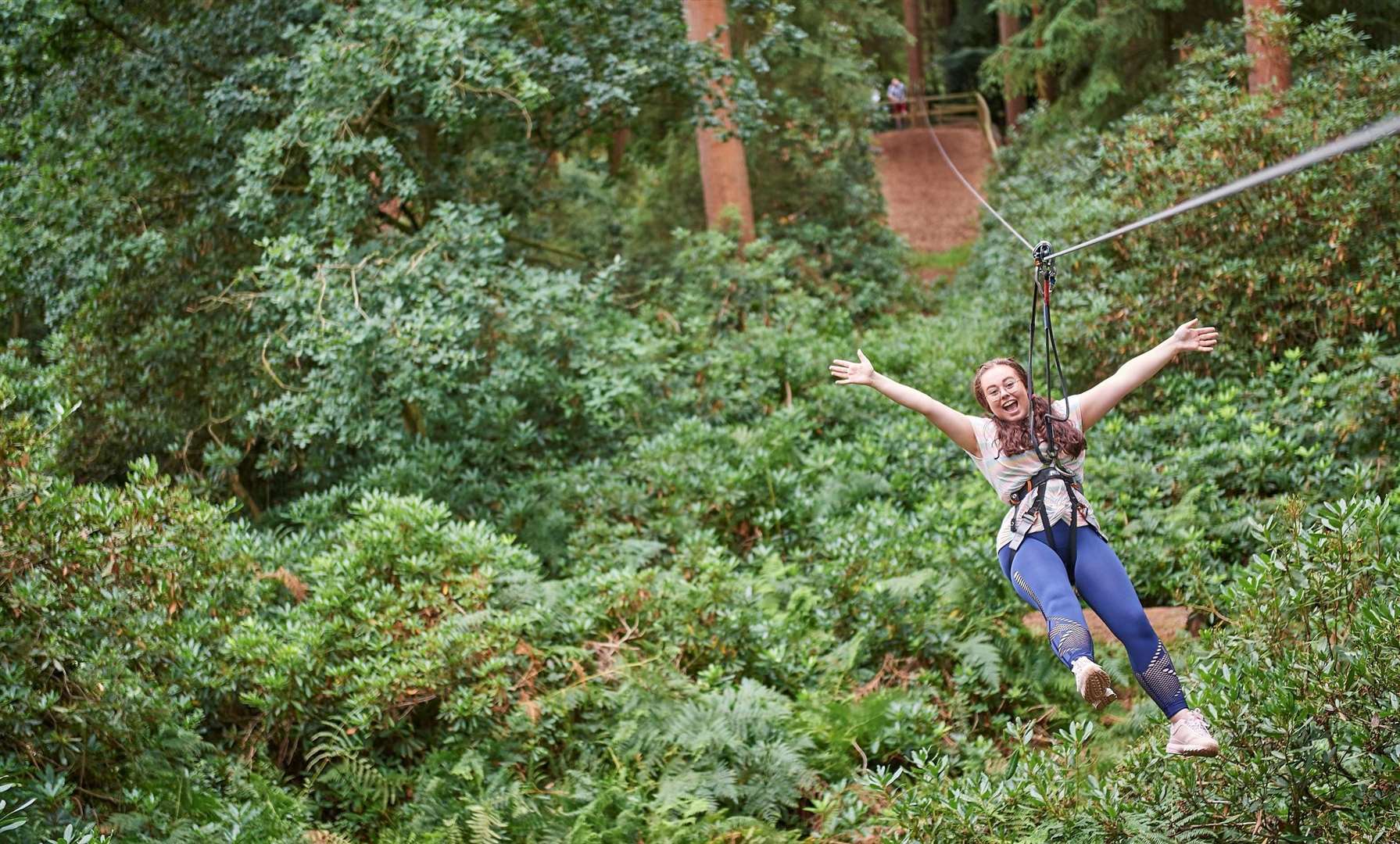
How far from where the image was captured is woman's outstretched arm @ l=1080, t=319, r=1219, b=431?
13.5 ft

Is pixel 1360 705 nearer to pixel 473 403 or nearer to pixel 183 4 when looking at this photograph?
pixel 473 403

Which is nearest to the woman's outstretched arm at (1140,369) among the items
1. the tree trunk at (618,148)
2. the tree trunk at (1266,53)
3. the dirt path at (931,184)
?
the tree trunk at (1266,53)

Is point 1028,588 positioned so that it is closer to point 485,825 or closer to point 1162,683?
point 1162,683

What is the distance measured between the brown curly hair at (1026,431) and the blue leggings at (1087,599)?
0.30 m

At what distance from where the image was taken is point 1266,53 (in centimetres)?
1112

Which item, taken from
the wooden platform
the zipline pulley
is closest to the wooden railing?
the wooden platform

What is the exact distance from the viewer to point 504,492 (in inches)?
368

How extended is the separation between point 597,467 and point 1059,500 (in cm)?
556

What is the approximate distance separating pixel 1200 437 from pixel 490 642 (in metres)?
4.96

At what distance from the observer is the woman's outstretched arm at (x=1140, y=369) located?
412 cm

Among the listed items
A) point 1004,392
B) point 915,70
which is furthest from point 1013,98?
point 1004,392

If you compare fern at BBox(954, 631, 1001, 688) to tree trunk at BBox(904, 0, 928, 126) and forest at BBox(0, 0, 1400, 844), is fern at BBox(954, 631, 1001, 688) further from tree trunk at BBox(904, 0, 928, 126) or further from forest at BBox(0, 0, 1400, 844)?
tree trunk at BBox(904, 0, 928, 126)

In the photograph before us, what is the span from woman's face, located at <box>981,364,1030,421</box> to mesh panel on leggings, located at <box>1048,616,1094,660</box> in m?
0.75

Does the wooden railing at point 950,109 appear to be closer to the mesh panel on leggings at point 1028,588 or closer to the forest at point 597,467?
the forest at point 597,467
